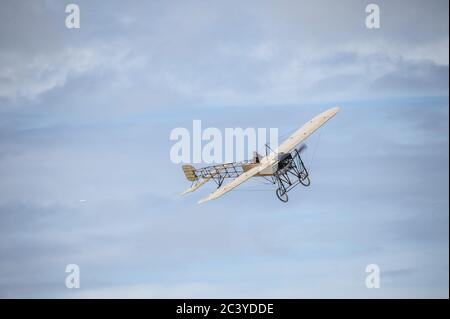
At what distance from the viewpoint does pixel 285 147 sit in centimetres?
12112

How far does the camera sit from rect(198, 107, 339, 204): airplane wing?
11569 cm

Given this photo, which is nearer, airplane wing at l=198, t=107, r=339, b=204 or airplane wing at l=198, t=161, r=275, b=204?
airplane wing at l=198, t=161, r=275, b=204

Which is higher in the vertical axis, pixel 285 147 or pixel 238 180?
pixel 285 147

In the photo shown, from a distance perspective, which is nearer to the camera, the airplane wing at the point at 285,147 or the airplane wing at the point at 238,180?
the airplane wing at the point at 238,180

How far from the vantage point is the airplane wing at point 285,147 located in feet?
380
